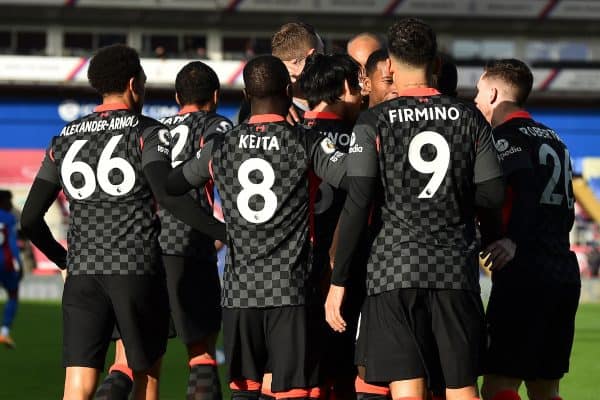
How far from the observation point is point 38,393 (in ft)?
32.4

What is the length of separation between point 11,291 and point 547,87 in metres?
31.9

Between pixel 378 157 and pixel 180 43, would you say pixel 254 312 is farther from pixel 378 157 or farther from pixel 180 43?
pixel 180 43

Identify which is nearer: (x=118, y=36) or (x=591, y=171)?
(x=591, y=171)

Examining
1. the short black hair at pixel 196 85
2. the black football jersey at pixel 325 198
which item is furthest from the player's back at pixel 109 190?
the short black hair at pixel 196 85

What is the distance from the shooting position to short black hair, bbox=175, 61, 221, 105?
7.33 meters

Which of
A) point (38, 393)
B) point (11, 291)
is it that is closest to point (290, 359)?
point (38, 393)

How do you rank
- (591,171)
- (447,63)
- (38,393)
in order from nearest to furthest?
(447,63) < (38,393) < (591,171)

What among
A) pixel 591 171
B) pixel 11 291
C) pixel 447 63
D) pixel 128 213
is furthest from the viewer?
pixel 591 171

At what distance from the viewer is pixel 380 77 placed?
6.18 meters

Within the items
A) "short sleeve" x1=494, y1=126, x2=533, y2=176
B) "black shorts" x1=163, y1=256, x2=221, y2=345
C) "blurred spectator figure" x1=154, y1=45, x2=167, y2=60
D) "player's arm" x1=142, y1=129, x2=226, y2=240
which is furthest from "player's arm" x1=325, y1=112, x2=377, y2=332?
"blurred spectator figure" x1=154, y1=45, x2=167, y2=60

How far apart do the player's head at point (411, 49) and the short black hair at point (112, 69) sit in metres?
1.45

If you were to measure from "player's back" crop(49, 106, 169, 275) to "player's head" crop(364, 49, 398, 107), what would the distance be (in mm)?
1102

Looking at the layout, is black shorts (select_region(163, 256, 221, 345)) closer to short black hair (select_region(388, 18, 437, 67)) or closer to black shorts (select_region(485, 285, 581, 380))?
black shorts (select_region(485, 285, 581, 380))

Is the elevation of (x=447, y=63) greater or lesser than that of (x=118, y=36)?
lesser
